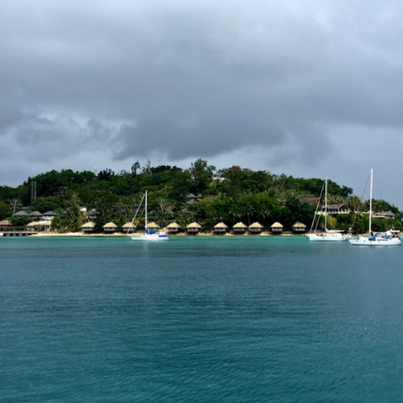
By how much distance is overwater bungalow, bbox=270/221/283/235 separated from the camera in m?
100

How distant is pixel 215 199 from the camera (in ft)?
351

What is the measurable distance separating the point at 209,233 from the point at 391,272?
227ft

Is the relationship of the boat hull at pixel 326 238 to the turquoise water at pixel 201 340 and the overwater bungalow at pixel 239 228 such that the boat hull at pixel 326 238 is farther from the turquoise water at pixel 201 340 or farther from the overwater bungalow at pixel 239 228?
the turquoise water at pixel 201 340

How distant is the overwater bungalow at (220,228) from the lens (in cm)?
10312

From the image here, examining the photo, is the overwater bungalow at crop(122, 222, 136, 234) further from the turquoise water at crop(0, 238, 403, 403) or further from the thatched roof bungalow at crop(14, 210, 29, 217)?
the turquoise water at crop(0, 238, 403, 403)

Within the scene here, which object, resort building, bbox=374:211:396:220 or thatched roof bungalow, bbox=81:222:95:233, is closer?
thatched roof bungalow, bbox=81:222:95:233

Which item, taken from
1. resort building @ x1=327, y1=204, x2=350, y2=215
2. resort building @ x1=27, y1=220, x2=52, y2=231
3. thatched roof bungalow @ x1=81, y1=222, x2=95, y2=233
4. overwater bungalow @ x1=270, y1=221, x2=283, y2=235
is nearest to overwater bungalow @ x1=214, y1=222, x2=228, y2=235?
overwater bungalow @ x1=270, y1=221, x2=283, y2=235

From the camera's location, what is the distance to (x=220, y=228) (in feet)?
341

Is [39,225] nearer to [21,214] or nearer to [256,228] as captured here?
[21,214]

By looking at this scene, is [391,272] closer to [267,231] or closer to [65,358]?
[65,358]

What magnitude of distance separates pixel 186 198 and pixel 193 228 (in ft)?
57.3

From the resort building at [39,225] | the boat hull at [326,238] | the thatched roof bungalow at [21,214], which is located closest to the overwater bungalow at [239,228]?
the boat hull at [326,238]

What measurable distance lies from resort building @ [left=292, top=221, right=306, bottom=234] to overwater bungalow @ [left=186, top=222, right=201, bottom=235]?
792 inches

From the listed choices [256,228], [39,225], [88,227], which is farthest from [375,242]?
[39,225]
